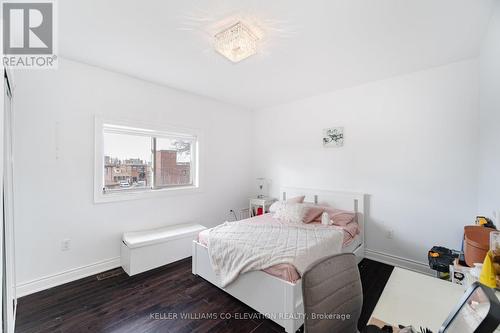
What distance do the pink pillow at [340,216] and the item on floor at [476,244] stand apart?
4.14 feet

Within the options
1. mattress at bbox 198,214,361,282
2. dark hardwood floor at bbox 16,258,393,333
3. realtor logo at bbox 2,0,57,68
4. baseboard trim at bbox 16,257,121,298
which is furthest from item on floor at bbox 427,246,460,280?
realtor logo at bbox 2,0,57,68

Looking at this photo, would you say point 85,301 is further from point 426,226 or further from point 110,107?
point 426,226

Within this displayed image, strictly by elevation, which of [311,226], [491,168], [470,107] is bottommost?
[311,226]

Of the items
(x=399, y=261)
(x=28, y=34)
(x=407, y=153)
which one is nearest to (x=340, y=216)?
(x=399, y=261)

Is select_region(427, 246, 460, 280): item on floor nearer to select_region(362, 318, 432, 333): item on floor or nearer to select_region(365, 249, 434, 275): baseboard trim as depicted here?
select_region(365, 249, 434, 275): baseboard trim

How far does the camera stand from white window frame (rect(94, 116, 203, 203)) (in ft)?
8.97

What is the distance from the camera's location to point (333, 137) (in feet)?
11.6

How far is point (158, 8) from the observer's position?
5.58 ft

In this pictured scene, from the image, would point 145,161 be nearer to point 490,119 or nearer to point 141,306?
point 141,306

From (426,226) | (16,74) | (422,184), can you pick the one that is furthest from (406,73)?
(16,74)

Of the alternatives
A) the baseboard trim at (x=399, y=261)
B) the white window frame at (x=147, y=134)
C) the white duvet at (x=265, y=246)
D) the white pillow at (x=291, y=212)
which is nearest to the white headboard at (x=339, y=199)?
the baseboard trim at (x=399, y=261)

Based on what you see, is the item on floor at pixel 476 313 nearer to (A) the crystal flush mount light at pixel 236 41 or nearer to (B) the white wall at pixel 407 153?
(A) the crystal flush mount light at pixel 236 41

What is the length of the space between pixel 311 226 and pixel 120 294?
239 centimetres

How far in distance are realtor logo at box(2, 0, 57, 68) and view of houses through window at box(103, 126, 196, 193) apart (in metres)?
0.98
